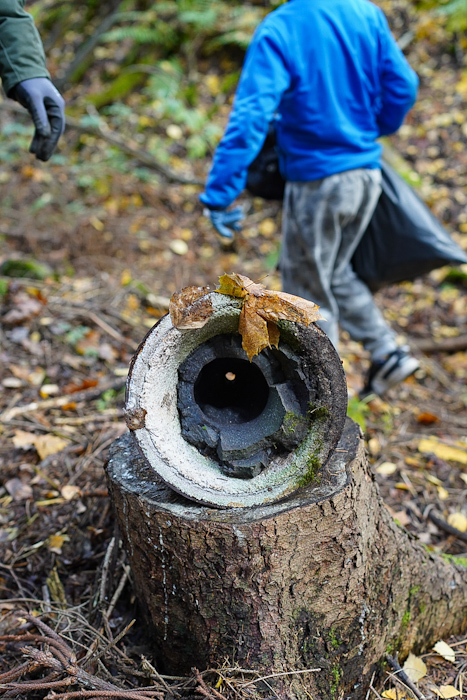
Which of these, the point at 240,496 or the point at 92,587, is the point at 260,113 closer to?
the point at 240,496

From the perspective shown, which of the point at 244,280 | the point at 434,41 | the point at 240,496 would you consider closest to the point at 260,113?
the point at 244,280

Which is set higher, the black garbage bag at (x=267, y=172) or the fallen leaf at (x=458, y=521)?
the black garbage bag at (x=267, y=172)

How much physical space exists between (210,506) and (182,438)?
0.80 feet

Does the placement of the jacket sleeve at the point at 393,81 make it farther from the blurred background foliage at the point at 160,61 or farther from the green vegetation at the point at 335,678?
the blurred background foliage at the point at 160,61

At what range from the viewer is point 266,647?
5.13ft

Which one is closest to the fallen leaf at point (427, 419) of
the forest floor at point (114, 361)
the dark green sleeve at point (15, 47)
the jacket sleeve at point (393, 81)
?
the forest floor at point (114, 361)

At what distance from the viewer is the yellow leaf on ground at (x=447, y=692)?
5.73 feet

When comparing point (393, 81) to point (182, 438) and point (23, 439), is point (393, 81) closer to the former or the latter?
point (182, 438)

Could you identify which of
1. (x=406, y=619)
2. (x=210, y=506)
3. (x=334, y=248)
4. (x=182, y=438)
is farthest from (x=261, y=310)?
(x=334, y=248)

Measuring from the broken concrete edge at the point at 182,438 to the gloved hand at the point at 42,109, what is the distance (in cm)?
135

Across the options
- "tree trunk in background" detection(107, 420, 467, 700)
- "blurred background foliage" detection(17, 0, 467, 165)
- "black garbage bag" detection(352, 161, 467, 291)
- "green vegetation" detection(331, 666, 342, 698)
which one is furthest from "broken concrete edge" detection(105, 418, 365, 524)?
"blurred background foliage" detection(17, 0, 467, 165)

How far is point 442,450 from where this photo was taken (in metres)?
3.19

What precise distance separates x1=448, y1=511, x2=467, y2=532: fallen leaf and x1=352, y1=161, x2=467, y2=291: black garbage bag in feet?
4.89

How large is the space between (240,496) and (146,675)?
67 centimetres
